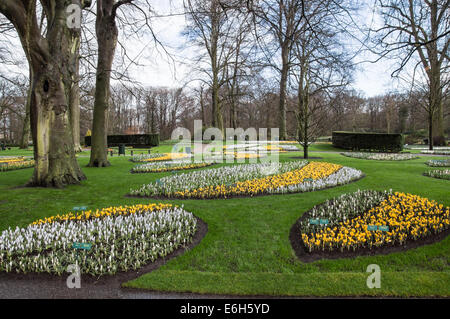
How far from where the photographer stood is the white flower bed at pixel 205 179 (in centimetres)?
805

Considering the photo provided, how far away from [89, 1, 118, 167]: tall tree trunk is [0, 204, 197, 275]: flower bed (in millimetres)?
8106

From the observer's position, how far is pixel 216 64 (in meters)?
31.9

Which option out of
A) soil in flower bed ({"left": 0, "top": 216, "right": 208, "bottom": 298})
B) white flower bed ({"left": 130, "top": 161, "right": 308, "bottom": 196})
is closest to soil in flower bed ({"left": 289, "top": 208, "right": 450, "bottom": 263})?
soil in flower bed ({"left": 0, "top": 216, "right": 208, "bottom": 298})

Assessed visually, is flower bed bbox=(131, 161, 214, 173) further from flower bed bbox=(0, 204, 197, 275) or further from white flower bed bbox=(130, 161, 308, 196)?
flower bed bbox=(0, 204, 197, 275)

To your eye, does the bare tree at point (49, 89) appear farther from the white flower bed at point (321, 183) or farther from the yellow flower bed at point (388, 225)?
the yellow flower bed at point (388, 225)

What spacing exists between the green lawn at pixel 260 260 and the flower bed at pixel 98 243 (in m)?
0.43

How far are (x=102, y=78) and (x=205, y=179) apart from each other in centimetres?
722

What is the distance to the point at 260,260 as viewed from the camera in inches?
158

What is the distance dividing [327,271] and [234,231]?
1.81 metres

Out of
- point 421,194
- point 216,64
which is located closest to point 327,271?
point 421,194

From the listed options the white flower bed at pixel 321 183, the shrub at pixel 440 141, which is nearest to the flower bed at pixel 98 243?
the white flower bed at pixel 321 183

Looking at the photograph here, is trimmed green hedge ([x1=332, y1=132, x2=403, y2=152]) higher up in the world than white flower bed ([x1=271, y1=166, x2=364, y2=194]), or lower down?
higher up

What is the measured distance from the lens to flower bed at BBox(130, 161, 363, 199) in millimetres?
7770
